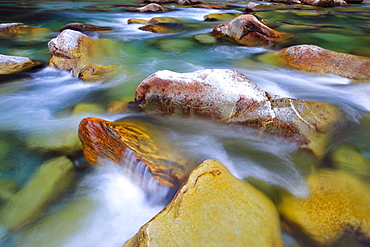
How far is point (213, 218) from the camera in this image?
2.50m

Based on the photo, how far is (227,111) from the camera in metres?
4.62

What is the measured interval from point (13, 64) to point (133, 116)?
17.6 ft

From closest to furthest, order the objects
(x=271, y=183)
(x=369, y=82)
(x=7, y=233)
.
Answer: (x=7, y=233), (x=271, y=183), (x=369, y=82)

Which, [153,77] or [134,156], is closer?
[134,156]

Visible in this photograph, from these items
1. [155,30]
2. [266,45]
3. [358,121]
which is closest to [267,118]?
[358,121]

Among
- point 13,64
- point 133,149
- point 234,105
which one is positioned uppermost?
→ point 234,105

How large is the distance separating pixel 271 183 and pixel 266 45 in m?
7.24

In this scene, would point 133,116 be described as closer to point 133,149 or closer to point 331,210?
point 133,149

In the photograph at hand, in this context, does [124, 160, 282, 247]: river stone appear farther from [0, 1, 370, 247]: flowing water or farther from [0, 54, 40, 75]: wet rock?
[0, 54, 40, 75]: wet rock

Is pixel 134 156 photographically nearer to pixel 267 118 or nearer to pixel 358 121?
pixel 267 118

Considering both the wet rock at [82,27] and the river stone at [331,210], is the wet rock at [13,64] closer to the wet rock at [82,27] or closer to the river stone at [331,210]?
the wet rock at [82,27]

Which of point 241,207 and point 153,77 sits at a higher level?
point 153,77

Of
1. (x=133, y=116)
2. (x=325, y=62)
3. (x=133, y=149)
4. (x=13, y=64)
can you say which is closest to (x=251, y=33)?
(x=325, y=62)

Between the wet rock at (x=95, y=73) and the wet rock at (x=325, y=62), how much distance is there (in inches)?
204
